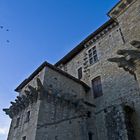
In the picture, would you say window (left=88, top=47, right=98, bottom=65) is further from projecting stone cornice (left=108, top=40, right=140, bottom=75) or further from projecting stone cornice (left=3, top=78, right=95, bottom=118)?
projecting stone cornice (left=108, top=40, right=140, bottom=75)

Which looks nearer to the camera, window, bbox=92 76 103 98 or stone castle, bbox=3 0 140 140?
stone castle, bbox=3 0 140 140

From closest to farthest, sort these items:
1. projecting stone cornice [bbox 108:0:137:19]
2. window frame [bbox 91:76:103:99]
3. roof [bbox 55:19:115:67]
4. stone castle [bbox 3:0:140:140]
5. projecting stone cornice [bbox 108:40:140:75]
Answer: projecting stone cornice [bbox 108:40:140:75]
stone castle [bbox 3:0:140:140]
projecting stone cornice [bbox 108:0:137:19]
window frame [bbox 91:76:103:99]
roof [bbox 55:19:115:67]

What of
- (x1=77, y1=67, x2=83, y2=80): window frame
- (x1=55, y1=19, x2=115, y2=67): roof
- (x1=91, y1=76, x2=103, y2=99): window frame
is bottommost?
(x1=91, y1=76, x2=103, y2=99): window frame

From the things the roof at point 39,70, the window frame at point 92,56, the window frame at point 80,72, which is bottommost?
the roof at point 39,70

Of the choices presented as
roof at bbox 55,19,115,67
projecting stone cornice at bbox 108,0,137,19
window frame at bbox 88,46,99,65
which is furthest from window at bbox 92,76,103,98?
projecting stone cornice at bbox 108,0,137,19

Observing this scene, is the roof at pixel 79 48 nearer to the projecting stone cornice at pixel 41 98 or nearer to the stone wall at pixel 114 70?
the stone wall at pixel 114 70

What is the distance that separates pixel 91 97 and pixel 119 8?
22.0ft

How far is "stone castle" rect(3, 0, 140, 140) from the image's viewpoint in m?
9.60

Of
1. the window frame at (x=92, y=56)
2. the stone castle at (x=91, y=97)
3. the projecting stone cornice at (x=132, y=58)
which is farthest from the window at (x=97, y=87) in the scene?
the projecting stone cornice at (x=132, y=58)

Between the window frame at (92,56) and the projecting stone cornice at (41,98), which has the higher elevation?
the window frame at (92,56)

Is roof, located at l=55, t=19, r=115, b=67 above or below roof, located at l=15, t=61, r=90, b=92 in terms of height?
above

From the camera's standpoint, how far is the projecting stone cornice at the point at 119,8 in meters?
10.3

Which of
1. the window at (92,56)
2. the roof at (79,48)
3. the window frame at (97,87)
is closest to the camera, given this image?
the window frame at (97,87)

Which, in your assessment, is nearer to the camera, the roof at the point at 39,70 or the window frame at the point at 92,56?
the roof at the point at 39,70
